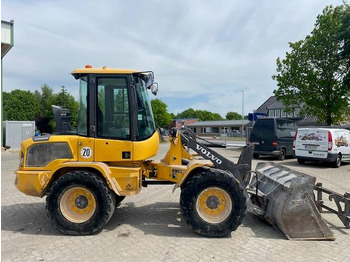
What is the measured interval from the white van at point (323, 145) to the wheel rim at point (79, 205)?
11.7 meters

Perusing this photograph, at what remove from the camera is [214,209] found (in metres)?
5.04

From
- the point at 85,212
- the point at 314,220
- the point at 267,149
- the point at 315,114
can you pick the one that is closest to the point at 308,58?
the point at 315,114

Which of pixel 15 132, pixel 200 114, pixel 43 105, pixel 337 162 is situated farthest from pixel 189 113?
pixel 337 162

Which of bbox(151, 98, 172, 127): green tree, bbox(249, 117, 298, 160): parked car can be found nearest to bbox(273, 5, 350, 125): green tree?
bbox(249, 117, 298, 160): parked car

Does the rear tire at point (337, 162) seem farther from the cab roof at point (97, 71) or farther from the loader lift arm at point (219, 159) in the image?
the cab roof at point (97, 71)

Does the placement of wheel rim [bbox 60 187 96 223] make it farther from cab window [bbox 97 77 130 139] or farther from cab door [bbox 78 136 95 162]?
cab window [bbox 97 77 130 139]

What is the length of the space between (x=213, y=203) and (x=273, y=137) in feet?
40.5

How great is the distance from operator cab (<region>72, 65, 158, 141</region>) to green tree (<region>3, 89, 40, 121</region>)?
2117 inches

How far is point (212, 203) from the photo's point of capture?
16.5 feet

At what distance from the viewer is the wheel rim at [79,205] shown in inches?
198

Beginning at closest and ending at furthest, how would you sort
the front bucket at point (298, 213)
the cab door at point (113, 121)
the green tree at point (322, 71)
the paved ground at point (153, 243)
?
the paved ground at point (153, 243)
the front bucket at point (298, 213)
the cab door at point (113, 121)
the green tree at point (322, 71)

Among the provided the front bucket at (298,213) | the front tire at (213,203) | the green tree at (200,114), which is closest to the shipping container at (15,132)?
the front tire at (213,203)

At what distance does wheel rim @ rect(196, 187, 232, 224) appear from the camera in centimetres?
502

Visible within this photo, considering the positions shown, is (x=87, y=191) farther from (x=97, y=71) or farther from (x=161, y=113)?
(x=161, y=113)
